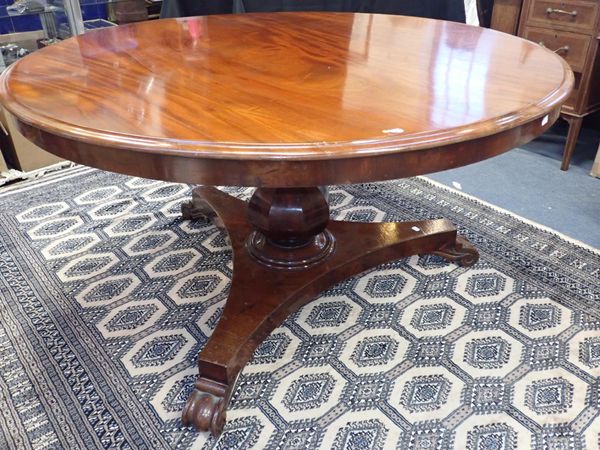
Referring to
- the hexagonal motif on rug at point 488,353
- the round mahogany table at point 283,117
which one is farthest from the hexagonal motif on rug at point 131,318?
the hexagonal motif on rug at point 488,353

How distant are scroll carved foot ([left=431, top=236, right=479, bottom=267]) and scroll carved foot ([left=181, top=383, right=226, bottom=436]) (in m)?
0.78

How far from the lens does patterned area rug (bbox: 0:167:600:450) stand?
1.02m

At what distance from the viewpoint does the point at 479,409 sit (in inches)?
41.4

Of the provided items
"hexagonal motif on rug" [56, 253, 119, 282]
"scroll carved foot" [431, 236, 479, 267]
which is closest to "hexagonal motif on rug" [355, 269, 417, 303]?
"scroll carved foot" [431, 236, 479, 267]

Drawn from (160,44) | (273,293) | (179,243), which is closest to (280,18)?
(160,44)

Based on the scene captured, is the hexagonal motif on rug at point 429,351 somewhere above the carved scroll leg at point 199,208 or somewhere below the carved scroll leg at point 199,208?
below

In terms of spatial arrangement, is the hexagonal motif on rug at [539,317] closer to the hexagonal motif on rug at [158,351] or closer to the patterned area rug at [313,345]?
the patterned area rug at [313,345]

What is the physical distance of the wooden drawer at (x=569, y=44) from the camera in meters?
1.92

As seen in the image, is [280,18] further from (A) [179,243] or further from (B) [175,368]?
(B) [175,368]

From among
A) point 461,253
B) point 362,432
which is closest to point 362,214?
point 461,253

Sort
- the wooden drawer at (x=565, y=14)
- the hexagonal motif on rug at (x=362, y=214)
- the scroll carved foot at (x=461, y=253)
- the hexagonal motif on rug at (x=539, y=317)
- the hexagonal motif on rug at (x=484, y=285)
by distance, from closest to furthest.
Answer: the hexagonal motif on rug at (x=539, y=317), the hexagonal motif on rug at (x=484, y=285), the scroll carved foot at (x=461, y=253), the hexagonal motif on rug at (x=362, y=214), the wooden drawer at (x=565, y=14)

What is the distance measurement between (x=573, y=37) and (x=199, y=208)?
4.91 feet

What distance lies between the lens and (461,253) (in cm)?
148

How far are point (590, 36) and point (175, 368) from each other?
5.93ft
